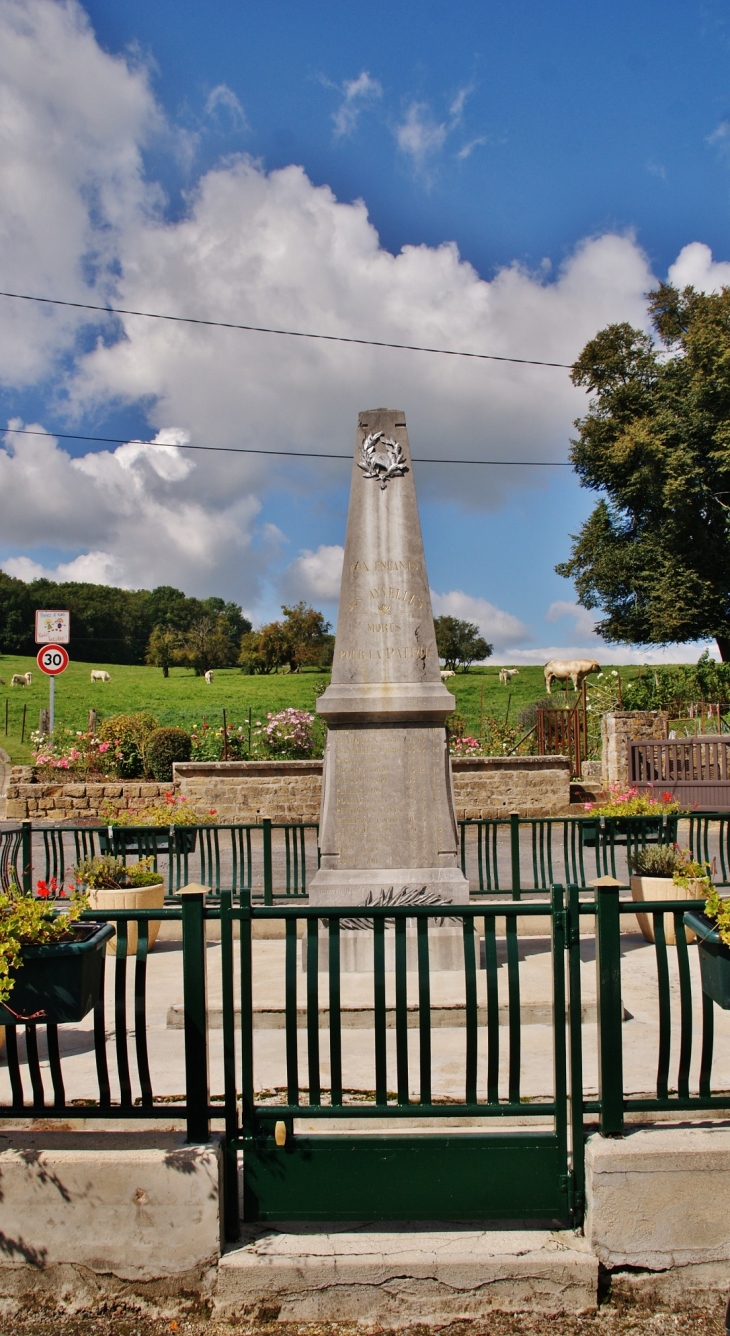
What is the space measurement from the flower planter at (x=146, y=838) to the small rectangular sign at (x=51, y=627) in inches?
335

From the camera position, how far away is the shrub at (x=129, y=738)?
56.3 feet

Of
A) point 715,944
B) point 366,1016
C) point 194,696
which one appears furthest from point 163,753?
point 194,696

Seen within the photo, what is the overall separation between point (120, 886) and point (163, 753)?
9802mm

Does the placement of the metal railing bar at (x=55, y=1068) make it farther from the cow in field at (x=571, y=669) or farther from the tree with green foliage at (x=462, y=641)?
the tree with green foliage at (x=462, y=641)

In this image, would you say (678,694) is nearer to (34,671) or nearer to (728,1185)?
(728,1185)

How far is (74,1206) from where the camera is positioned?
289 cm

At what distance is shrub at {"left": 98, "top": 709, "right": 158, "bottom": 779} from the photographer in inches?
676

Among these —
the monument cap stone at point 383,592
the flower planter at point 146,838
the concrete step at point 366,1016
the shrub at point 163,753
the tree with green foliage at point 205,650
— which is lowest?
the concrete step at point 366,1016

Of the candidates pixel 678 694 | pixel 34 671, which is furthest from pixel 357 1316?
pixel 34 671

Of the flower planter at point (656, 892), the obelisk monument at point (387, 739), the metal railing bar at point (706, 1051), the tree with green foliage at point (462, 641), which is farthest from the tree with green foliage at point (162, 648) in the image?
the metal railing bar at point (706, 1051)

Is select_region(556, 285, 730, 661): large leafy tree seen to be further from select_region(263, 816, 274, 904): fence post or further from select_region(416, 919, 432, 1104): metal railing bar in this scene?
select_region(416, 919, 432, 1104): metal railing bar

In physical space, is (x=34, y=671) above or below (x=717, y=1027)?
above

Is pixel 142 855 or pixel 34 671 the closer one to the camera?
pixel 142 855

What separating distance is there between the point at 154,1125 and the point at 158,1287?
0.70 m
